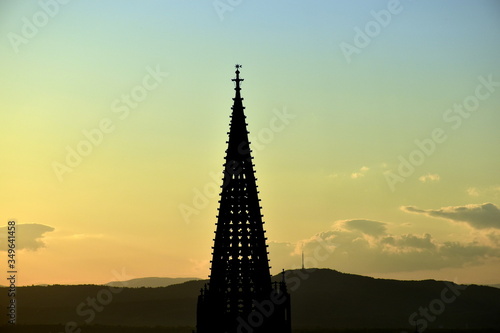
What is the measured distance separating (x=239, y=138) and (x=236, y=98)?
2.48 metres

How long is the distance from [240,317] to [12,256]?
17.7m

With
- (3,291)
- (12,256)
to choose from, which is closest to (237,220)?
(12,256)

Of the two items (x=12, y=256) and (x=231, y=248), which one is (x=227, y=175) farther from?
(x=12, y=256)

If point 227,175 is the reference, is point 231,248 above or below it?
below

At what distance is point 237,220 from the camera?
59.3 meters

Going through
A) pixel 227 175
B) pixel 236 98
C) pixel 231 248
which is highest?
pixel 236 98

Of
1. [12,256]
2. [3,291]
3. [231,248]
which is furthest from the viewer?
[3,291]

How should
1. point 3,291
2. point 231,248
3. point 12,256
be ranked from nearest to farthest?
point 231,248
point 12,256
point 3,291

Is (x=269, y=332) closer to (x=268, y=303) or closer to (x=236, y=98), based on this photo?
(x=268, y=303)

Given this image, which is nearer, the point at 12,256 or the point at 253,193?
the point at 253,193

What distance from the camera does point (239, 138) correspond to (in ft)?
199

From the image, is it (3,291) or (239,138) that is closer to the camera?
(239,138)

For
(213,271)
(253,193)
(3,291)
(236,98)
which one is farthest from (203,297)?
(3,291)

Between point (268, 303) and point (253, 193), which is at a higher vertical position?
point (253, 193)
